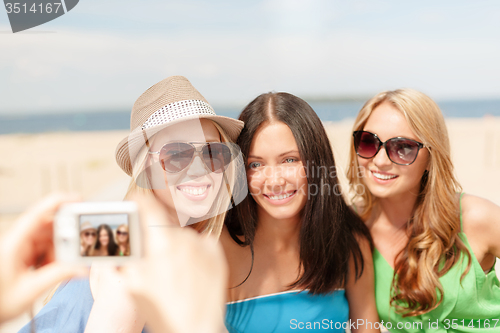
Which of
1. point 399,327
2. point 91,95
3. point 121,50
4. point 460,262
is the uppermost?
point 121,50

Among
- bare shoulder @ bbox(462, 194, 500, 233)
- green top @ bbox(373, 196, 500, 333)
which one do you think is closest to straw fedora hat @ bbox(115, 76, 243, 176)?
green top @ bbox(373, 196, 500, 333)

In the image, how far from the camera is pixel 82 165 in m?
5.72

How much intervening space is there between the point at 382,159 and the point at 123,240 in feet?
5.32

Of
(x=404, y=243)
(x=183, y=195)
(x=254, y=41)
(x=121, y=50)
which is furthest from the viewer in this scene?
(x=254, y=41)

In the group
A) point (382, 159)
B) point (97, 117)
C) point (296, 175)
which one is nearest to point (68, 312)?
point (296, 175)

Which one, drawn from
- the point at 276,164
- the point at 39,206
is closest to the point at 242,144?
the point at 276,164

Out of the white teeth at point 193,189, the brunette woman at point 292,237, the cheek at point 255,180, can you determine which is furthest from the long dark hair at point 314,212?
the white teeth at point 193,189

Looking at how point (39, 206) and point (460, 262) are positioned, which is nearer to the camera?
point (39, 206)

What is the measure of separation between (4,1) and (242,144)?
2095 millimetres

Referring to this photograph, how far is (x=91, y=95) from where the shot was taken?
11.2 feet

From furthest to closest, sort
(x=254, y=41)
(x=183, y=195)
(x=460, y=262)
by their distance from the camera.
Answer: (x=254, y=41) → (x=460, y=262) → (x=183, y=195)

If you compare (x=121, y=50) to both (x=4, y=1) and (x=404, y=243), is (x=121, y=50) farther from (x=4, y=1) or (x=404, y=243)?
(x=404, y=243)

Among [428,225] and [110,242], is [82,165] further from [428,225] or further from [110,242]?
[428,225]

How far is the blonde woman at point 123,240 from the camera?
1024mm
